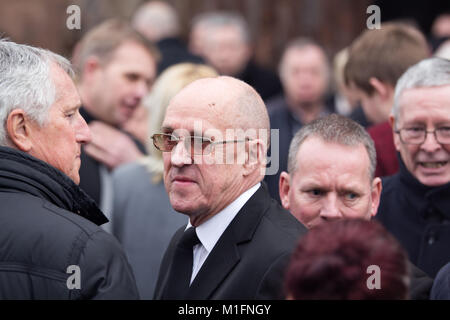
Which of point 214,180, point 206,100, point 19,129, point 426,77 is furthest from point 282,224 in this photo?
point 426,77

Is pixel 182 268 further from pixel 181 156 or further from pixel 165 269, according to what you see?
pixel 181 156

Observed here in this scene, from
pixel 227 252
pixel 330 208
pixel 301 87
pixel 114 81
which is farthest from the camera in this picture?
pixel 301 87

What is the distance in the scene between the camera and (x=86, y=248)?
2.74 metres

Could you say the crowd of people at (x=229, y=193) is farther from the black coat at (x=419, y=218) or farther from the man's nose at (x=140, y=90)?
the man's nose at (x=140, y=90)

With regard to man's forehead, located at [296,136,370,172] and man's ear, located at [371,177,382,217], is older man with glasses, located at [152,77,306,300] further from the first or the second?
man's ear, located at [371,177,382,217]

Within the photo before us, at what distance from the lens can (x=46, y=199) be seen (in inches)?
116

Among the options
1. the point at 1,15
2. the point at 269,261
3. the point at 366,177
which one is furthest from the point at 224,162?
the point at 1,15

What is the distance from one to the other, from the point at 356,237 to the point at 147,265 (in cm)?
240

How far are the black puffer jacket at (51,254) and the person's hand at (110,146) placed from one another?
2273 mm

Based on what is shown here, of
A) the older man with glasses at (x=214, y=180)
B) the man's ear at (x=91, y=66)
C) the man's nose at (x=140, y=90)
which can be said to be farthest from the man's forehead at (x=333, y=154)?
the man's ear at (x=91, y=66)

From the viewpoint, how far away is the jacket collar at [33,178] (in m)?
2.91

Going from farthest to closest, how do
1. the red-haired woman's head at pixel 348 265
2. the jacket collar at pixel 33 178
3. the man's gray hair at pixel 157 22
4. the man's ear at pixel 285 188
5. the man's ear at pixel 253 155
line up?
the man's gray hair at pixel 157 22, the man's ear at pixel 285 188, the man's ear at pixel 253 155, the jacket collar at pixel 33 178, the red-haired woman's head at pixel 348 265

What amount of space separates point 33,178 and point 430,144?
192 centimetres

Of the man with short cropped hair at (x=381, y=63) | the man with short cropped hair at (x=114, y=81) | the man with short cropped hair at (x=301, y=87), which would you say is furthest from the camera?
the man with short cropped hair at (x=301, y=87)
